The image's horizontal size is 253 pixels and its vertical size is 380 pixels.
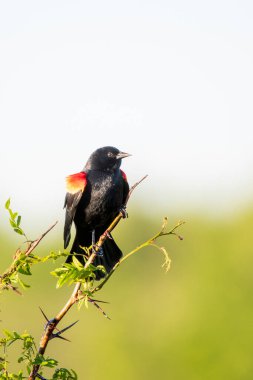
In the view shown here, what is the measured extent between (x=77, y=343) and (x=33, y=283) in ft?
45.9

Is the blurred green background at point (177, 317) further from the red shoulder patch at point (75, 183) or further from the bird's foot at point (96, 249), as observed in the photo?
the bird's foot at point (96, 249)

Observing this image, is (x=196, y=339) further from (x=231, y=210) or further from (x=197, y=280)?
(x=231, y=210)

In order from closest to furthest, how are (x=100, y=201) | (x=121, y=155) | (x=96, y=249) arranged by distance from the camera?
(x=96, y=249)
(x=100, y=201)
(x=121, y=155)

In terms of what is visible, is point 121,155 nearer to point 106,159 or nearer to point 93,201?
point 106,159

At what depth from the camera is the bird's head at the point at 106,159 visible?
22.7 ft

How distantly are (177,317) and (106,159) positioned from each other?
1698 centimetres

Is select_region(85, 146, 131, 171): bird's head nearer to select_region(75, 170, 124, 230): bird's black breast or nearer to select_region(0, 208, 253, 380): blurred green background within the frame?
select_region(75, 170, 124, 230): bird's black breast

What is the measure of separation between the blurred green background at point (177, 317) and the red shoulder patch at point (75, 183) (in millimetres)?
11112

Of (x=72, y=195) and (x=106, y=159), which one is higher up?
(x=106, y=159)

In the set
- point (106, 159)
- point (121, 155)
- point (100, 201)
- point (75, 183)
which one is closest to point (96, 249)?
point (100, 201)

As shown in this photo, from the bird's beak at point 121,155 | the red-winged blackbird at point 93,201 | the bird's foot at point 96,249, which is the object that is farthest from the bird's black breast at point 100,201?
the bird's beak at point 121,155

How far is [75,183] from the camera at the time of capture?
6648mm

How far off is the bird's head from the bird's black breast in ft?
0.49

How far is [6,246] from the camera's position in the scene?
47625 millimetres
